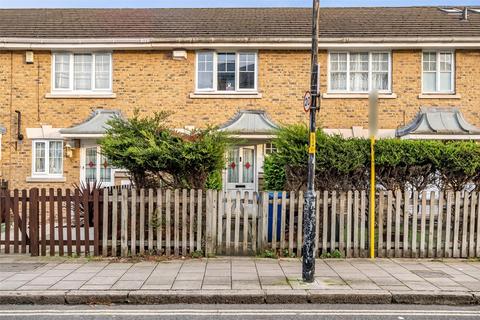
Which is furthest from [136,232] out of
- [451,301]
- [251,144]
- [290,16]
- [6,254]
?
[290,16]

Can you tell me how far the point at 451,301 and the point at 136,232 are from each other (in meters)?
5.56

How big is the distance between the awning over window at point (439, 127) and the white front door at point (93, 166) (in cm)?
931

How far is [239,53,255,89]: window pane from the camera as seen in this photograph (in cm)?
1550

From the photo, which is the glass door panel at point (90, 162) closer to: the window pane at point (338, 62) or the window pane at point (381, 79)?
the window pane at point (338, 62)

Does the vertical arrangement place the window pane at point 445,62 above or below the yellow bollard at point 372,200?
above

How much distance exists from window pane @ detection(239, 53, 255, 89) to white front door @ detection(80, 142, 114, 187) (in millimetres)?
5180

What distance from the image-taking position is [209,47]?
15.2 metres

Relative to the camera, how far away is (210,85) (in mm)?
15555

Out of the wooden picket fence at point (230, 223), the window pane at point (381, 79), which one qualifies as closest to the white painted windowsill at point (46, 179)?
the wooden picket fence at point (230, 223)

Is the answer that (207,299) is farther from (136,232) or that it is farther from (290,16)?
(290,16)

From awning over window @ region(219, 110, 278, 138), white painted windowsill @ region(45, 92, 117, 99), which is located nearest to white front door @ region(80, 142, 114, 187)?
white painted windowsill @ region(45, 92, 117, 99)

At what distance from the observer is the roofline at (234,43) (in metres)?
14.8

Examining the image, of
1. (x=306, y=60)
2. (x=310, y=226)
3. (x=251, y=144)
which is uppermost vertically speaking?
(x=306, y=60)

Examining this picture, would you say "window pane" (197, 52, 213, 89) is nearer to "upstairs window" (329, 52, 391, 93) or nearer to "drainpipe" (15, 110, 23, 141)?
"upstairs window" (329, 52, 391, 93)
